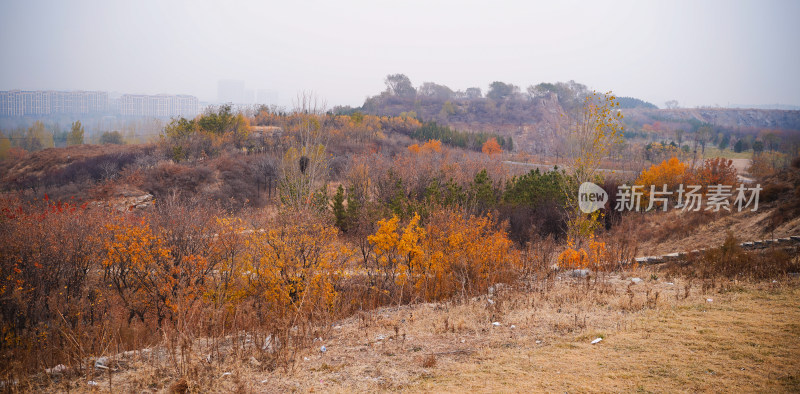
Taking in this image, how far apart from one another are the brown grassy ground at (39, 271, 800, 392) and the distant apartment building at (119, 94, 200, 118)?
60.2m

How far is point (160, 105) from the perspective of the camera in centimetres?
6438

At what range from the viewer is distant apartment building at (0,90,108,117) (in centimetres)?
1897

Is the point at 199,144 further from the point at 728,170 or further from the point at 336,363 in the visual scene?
the point at 728,170

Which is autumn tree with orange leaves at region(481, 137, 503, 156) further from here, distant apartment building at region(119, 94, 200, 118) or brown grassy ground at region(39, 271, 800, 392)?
brown grassy ground at region(39, 271, 800, 392)

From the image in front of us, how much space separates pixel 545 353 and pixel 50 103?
32.5 meters

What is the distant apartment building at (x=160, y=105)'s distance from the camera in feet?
196

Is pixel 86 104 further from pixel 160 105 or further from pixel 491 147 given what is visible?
pixel 491 147

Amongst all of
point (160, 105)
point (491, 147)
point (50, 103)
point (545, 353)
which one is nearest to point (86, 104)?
point (50, 103)

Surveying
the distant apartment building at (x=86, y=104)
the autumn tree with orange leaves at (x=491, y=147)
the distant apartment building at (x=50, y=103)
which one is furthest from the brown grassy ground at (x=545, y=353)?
the autumn tree with orange leaves at (x=491, y=147)

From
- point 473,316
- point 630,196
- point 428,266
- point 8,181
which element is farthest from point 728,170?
point 8,181

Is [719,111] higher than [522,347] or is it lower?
higher

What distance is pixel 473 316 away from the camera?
733 cm

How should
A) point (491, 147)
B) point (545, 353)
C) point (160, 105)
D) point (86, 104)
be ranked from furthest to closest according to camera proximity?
1. point (160, 105)
2. point (491, 147)
3. point (86, 104)
4. point (545, 353)

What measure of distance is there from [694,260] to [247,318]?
1126 centimetres
